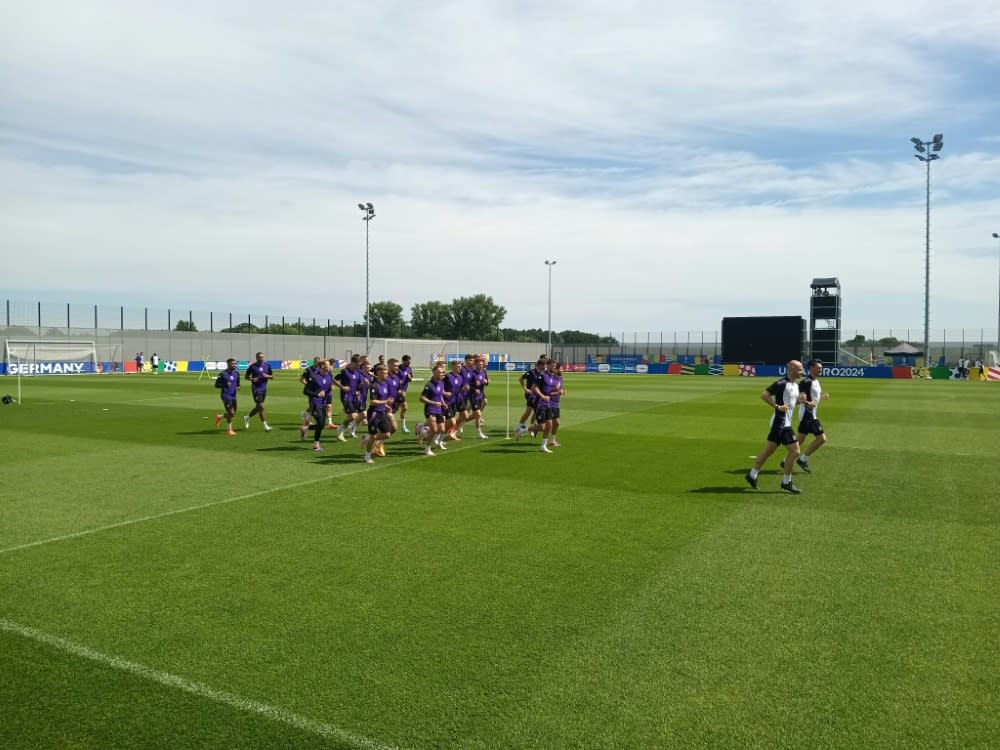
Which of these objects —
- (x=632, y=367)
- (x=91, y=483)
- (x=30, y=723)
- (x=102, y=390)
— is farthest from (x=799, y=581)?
(x=632, y=367)

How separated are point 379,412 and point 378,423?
0.74 ft

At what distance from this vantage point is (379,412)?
13.6 m

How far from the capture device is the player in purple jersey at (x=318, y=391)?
51.1 ft

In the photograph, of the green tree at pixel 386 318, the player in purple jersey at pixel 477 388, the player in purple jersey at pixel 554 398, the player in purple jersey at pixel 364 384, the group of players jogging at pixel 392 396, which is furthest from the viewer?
the green tree at pixel 386 318

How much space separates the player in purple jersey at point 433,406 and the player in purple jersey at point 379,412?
107 centimetres

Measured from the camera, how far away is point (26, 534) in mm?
8312

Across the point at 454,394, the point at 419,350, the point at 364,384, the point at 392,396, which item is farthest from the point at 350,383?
the point at 419,350

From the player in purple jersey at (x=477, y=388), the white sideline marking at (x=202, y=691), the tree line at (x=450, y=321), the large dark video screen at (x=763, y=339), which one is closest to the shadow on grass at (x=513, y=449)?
the player in purple jersey at (x=477, y=388)

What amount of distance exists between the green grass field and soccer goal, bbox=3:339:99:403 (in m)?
49.5

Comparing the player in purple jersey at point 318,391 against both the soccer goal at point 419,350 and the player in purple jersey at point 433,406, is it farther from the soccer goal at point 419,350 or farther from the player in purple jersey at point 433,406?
the soccer goal at point 419,350

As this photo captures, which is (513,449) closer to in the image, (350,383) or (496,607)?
(350,383)

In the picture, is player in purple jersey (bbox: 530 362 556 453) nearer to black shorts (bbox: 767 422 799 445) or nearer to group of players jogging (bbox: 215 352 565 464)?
group of players jogging (bbox: 215 352 565 464)

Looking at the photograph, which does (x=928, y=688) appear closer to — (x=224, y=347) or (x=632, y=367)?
(x=632, y=367)

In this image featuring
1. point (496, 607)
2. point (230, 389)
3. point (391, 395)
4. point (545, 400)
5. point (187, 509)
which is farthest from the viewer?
point (230, 389)
